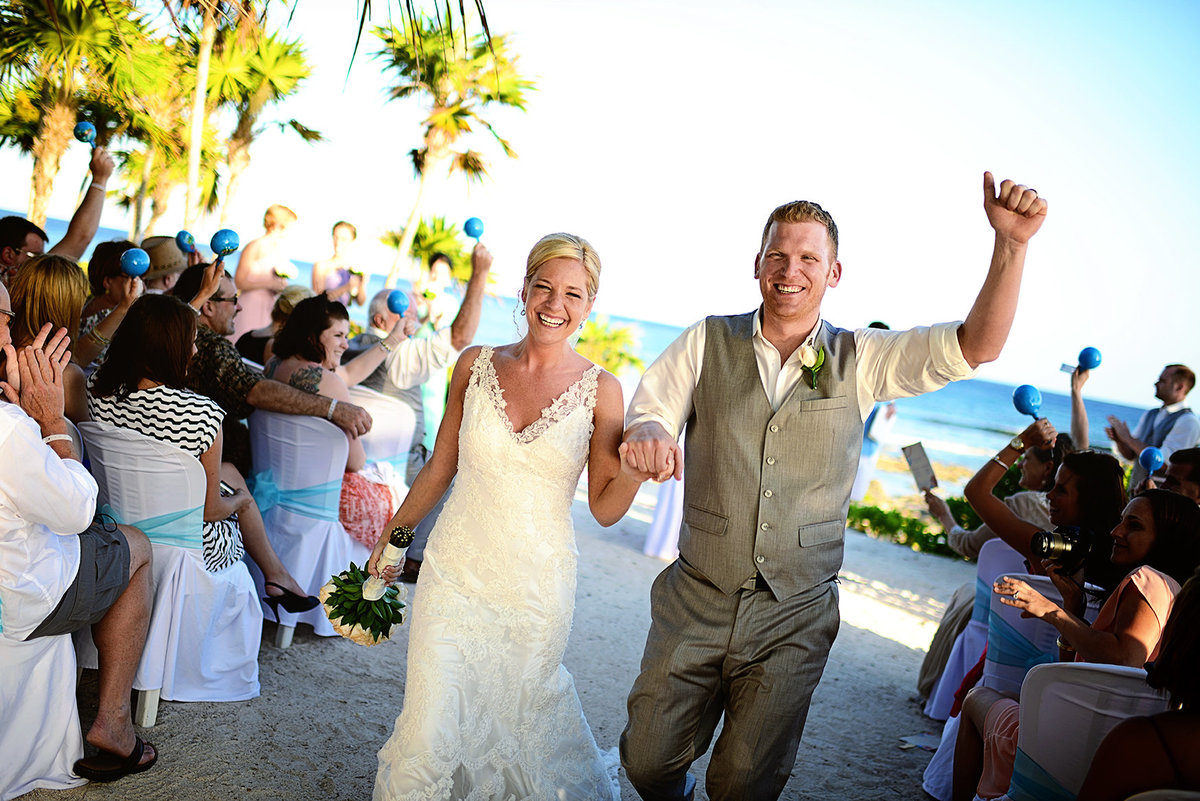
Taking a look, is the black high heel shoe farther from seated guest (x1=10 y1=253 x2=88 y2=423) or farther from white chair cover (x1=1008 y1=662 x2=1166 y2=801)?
white chair cover (x1=1008 y1=662 x2=1166 y2=801)

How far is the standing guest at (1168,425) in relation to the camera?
6.62 metres

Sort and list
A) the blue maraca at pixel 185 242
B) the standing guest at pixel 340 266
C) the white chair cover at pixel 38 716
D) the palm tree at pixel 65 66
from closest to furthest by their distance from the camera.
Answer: the white chair cover at pixel 38 716, the blue maraca at pixel 185 242, the standing guest at pixel 340 266, the palm tree at pixel 65 66

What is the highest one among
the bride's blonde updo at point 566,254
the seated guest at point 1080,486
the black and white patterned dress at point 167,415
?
the bride's blonde updo at point 566,254

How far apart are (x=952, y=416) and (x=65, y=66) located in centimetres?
4785

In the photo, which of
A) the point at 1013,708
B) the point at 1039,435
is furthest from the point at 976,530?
the point at 1013,708

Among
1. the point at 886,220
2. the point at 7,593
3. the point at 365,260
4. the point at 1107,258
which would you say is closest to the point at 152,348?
the point at 7,593

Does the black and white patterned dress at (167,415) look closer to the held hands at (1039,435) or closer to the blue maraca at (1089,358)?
the held hands at (1039,435)

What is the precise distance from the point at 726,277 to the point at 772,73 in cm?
1866

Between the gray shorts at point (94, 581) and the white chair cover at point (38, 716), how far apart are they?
0.09 metres

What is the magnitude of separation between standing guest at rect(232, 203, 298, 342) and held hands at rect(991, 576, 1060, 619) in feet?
19.3

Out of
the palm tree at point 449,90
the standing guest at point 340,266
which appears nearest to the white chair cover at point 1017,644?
the standing guest at point 340,266

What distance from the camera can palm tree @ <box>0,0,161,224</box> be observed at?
34.6 feet

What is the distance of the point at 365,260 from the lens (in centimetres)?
745

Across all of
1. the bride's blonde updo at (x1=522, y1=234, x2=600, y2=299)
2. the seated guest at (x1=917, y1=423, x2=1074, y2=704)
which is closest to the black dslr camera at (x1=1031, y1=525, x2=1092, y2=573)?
the seated guest at (x1=917, y1=423, x2=1074, y2=704)
